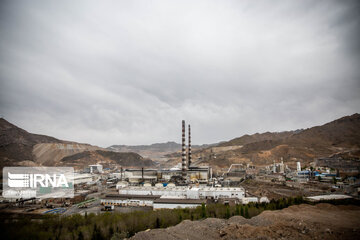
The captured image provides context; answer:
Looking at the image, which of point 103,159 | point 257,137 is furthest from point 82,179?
point 257,137

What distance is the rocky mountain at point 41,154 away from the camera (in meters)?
67.4

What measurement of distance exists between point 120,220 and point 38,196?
24112mm

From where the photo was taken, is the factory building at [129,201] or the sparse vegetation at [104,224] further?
the factory building at [129,201]

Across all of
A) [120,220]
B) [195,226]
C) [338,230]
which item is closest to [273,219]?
[338,230]

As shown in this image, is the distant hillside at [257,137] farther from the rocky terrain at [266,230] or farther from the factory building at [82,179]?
the rocky terrain at [266,230]

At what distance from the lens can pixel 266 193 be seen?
102 feet

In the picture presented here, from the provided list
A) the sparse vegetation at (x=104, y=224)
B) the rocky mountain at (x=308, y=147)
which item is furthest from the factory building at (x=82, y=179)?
the rocky mountain at (x=308, y=147)

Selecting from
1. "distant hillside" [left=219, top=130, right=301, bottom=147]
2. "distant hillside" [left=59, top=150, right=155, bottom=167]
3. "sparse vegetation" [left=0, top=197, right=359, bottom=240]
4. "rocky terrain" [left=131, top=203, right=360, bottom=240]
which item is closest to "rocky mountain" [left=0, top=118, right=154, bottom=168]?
"distant hillside" [left=59, top=150, right=155, bottom=167]

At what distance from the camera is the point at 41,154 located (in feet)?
247

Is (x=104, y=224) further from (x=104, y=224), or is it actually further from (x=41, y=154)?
(x=41, y=154)

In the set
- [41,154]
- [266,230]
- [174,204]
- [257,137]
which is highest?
[257,137]

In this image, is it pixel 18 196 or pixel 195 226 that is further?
pixel 18 196

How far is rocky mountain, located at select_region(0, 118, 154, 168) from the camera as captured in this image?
2652 inches

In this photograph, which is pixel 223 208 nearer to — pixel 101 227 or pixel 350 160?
pixel 101 227
